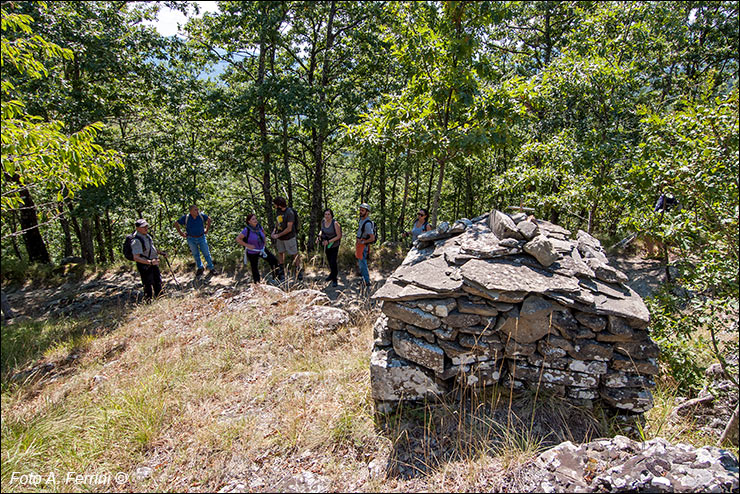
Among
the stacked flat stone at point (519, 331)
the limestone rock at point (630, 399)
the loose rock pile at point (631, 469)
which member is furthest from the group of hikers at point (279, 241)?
the loose rock pile at point (631, 469)

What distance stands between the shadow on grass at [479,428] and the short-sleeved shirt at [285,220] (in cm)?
543

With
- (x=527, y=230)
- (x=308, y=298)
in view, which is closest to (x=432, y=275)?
(x=527, y=230)

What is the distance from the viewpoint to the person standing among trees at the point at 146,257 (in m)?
7.11

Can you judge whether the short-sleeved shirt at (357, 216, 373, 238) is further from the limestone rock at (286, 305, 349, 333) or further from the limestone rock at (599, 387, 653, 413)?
the limestone rock at (599, 387, 653, 413)

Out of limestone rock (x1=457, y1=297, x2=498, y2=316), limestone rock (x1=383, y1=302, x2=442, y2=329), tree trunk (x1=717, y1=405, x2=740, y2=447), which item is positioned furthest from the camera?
limestone rock (x1=383, y1=302, x2=442, y2=329)

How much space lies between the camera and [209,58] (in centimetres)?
1020

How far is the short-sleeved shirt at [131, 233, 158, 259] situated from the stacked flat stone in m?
6.02

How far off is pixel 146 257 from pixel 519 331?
7.55 metres

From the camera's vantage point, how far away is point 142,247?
7211 mm

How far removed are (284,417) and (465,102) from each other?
185 inches

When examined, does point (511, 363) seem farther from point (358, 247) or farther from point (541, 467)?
point (358, 247)

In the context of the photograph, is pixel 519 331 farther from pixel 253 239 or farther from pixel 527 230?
pixel 253 239

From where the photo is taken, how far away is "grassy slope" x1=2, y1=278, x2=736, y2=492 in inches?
116

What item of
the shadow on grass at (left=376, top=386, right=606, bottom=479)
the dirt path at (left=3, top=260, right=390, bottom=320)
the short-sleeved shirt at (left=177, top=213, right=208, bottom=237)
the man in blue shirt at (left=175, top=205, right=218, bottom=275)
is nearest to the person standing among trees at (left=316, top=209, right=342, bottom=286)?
the dirt path at (left=3, top=260, right=390, bottom=320)
